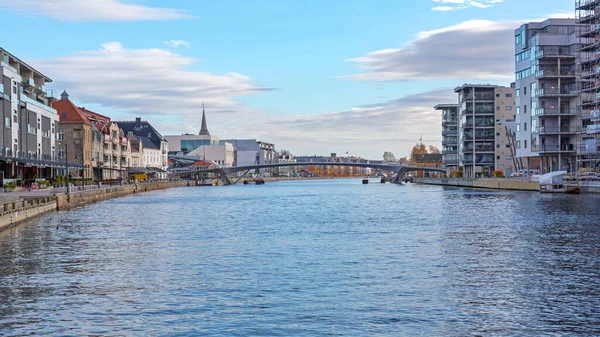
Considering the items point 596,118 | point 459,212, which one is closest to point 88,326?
point 459,212

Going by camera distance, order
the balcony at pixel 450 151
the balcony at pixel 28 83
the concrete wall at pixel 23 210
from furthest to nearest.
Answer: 1. the balcony at pixel 450 151
2. the balcony at pixel 28 83
3. the concrete wall at pixel 23 210

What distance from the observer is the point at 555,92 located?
117m

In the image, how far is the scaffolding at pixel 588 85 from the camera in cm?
9931

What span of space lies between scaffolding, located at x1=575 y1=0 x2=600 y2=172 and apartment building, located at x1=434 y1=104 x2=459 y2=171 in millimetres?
77267

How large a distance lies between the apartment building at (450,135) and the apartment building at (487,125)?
746 inches

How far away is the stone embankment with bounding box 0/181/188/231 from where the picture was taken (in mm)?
47750

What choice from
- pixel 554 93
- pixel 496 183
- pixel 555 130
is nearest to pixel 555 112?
pixel 555 130

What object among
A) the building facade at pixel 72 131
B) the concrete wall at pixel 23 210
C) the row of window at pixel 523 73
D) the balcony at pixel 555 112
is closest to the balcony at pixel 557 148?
the balcony at pixel 555 112

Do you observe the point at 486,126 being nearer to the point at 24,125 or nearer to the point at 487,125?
the point at 487,125

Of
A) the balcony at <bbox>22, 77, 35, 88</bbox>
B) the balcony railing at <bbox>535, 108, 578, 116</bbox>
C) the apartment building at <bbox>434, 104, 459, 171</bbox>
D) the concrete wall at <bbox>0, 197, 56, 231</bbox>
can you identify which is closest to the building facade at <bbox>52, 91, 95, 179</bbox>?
the balcony at <bbox>22, 77, 35, 88</bbox>

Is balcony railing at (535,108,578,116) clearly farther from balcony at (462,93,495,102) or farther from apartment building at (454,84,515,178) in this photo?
balcony at (462,93,495,102)

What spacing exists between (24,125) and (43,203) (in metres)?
38.5

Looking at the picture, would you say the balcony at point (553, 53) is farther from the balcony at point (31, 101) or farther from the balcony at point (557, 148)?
the balcony at point (31, 101)

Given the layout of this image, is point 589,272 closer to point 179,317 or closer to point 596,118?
point 179,317
